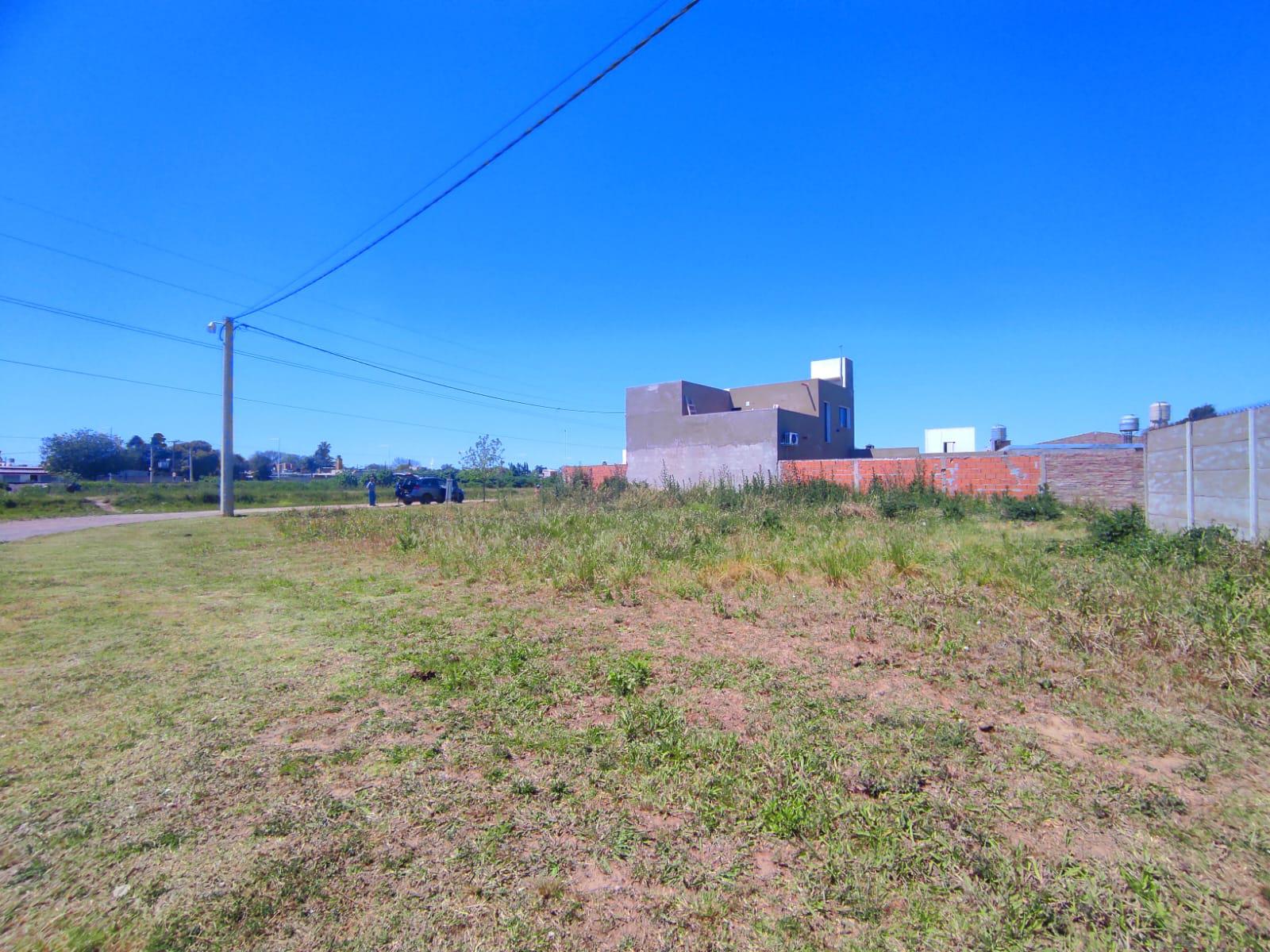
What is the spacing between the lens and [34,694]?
401cm

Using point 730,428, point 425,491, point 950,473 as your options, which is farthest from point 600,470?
point 950,473

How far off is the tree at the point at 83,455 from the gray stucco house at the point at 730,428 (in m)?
57.5

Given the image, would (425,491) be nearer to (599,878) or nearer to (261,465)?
(599,878)

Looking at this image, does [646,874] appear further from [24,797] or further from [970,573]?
[970,573]

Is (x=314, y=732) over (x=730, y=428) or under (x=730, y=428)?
under

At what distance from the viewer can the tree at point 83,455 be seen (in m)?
56.3

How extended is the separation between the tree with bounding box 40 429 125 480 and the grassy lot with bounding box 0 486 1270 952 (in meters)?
68.3

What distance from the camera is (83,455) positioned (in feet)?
187

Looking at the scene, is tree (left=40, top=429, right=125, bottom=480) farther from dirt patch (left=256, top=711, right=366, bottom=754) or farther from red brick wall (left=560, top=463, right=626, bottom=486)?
dirt patch (left=256, top=711, right=366, bottom=754)

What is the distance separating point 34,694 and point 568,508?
12.6 meters

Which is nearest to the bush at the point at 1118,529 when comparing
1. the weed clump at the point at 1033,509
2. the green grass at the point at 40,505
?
the weed clump at the point at 1033,509

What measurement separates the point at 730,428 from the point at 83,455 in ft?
212

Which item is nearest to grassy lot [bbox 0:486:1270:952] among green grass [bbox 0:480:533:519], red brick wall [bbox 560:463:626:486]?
green grass [bbox 0:480:533:519]

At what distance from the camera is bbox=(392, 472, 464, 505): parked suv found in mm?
Result: 32938
